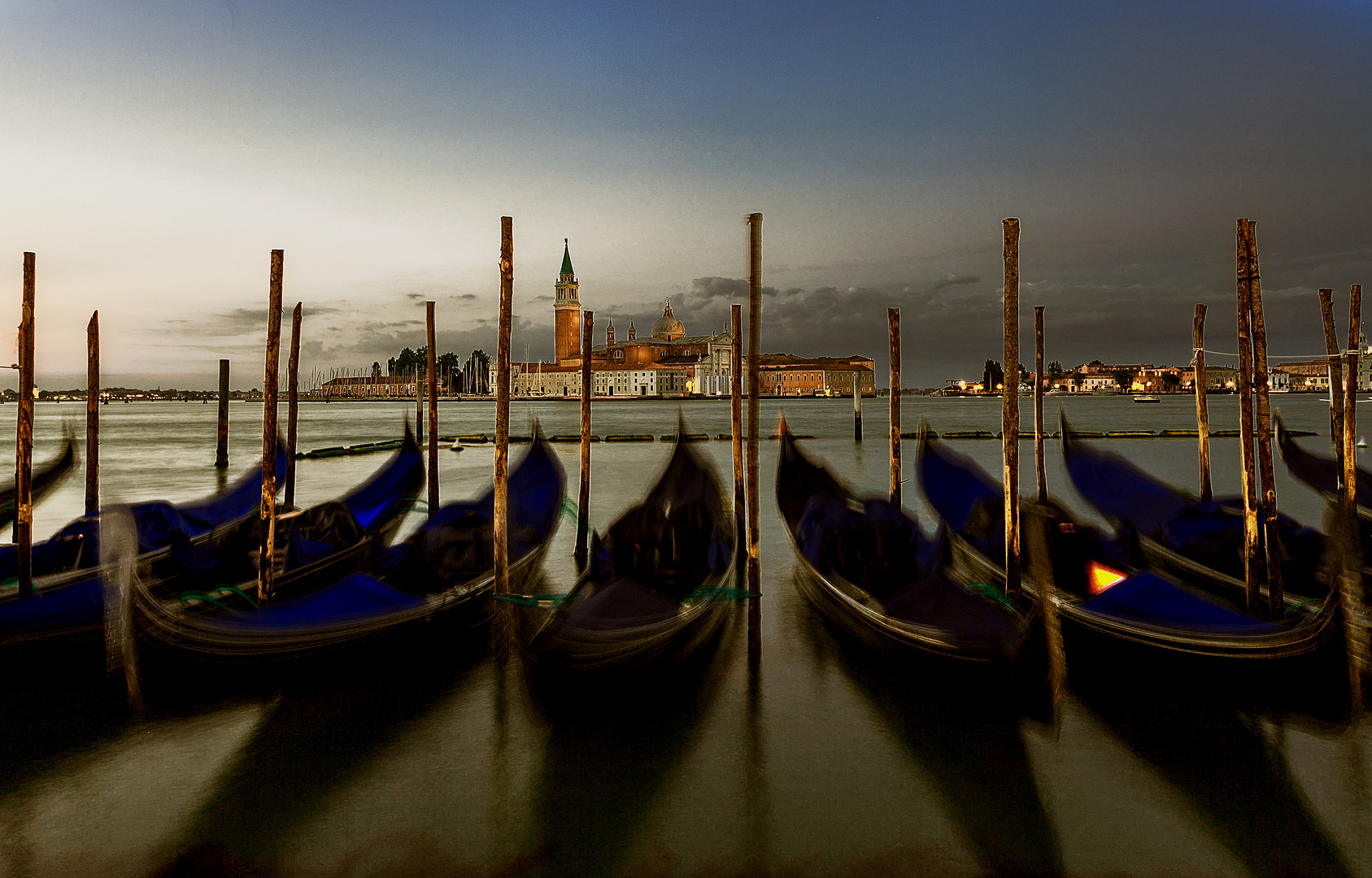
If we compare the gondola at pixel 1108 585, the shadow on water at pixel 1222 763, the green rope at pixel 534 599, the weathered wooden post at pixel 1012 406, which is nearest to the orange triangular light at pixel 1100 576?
the gondola at pixel 1108 585

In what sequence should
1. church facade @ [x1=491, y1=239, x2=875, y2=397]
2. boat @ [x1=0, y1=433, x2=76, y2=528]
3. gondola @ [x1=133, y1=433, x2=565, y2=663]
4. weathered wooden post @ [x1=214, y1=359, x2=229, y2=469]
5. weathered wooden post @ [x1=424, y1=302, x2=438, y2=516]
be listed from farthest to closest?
church facade @ [x1=491, y1=239, x2=875, y2=397], weathered wooden post @ [x1=214, y1=359, x2=229, y2=469], weathered wooden post @ [x1=424, y1=302, x2=438, y2=516], boat @ [x1=0, y1=433, x2=76, y2=528], gondola @ [x1=133, y1=433, x2=565, y2=663]

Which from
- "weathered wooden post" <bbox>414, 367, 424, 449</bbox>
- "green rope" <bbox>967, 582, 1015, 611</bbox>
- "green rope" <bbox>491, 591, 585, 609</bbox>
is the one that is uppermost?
"weathered wooden post" <bbox>414, 367, 424, 449</bbox>

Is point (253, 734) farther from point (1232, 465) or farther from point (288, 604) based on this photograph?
point (1232, 465)

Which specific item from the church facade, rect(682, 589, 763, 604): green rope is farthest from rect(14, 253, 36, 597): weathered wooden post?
the church facade

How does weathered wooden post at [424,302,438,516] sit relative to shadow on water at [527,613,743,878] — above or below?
above

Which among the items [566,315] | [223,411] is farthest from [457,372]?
[223,411]

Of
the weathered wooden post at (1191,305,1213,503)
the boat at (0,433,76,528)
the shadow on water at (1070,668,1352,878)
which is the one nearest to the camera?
the shadow on water at (1070,668,1352,878)

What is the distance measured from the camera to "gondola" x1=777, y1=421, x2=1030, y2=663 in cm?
267

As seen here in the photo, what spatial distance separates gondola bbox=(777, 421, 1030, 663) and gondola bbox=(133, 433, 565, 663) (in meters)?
1.65

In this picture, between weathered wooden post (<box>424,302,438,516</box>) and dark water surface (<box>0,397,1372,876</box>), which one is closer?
dark water surface (<box>0,397,1372,876</box>)

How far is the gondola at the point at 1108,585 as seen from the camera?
102 inches

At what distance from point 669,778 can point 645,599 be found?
2.57 ft

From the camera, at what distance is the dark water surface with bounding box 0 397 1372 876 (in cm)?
208

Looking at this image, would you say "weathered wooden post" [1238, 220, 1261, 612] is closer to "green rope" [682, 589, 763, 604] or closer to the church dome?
"green rope" [682, 589, 763, 604]
